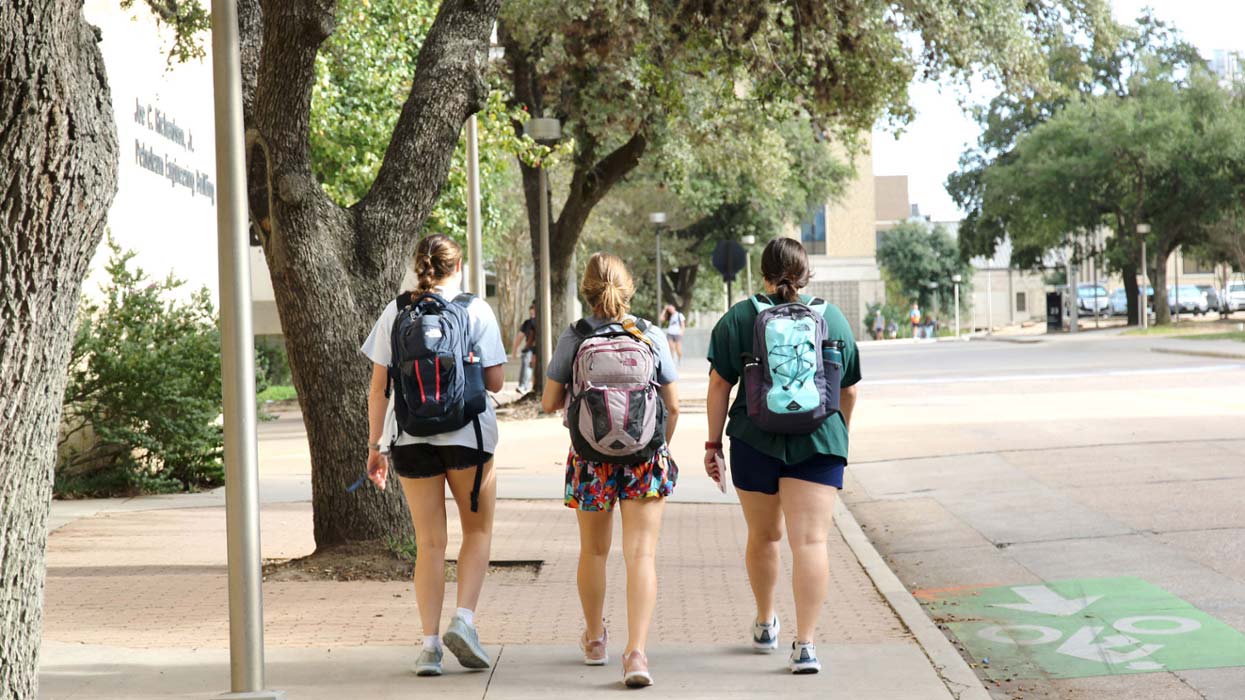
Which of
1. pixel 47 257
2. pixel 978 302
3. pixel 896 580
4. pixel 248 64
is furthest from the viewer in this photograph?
pixel 978 302

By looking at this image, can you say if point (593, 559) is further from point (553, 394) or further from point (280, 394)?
point (280, 394)

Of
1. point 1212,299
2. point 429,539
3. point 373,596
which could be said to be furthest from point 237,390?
point 1212,299

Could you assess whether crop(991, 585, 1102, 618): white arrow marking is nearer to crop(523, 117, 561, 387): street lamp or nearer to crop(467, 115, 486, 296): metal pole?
crop(467, 115, 486, 296): metal pole

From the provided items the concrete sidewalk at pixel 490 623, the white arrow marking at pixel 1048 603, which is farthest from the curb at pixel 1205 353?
the white arrow marking at pixel 1048 603

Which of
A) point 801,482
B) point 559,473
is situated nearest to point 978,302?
point 559,473

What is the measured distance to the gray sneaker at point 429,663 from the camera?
587 centimetres

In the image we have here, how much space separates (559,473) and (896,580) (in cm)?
697

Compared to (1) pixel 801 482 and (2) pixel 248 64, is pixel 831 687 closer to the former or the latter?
(1) pixel 801 482

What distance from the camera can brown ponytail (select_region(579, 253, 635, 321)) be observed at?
5719mm

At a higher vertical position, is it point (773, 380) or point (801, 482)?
point (773, 380)

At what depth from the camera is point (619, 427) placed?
18.2 feet

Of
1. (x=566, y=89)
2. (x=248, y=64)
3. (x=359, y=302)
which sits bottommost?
(x=359, y=302)

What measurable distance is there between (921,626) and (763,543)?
1.18 metres

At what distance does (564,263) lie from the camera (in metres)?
25.2
